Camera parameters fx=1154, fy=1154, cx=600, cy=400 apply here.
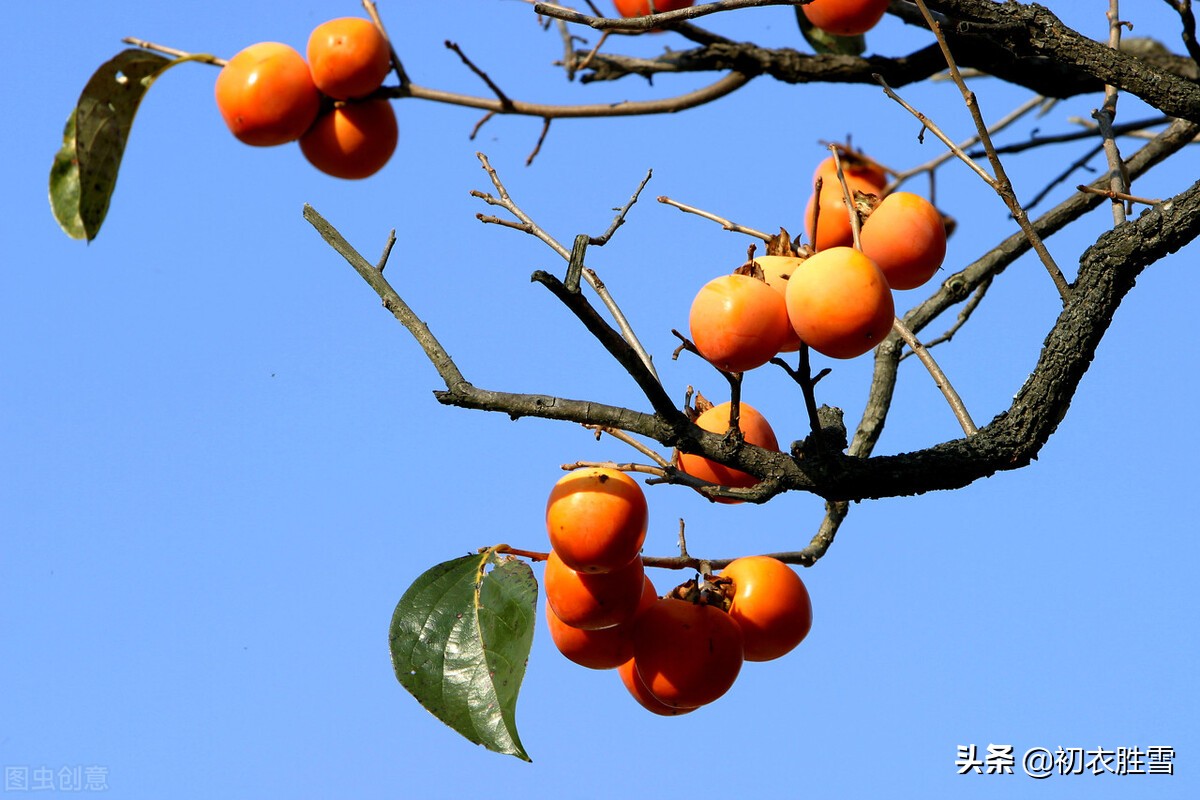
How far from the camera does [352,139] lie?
2.66 m

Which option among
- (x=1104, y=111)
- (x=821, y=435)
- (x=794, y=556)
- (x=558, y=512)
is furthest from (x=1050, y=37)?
(x=558, y=512)

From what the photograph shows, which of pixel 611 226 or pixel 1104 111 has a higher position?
pixel 1104 111

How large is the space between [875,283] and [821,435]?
0.22 m

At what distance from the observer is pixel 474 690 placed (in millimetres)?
1618

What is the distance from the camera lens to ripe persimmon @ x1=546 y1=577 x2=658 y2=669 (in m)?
1.71

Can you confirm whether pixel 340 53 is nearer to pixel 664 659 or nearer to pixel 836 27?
pixel 836 27

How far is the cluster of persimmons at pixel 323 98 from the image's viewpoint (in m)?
2.54

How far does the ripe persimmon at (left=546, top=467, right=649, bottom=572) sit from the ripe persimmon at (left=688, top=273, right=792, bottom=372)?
220mm

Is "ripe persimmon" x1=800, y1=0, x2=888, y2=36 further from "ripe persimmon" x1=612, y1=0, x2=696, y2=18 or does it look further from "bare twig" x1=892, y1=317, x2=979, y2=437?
"bare twig" x1=892, y1=317, x2=979, y2=437

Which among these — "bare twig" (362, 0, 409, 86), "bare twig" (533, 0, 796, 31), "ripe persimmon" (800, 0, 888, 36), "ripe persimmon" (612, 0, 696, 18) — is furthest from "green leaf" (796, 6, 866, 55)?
"bare twig" (533, 0, 796, 31)

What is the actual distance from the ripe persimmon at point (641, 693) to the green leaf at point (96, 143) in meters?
1.09

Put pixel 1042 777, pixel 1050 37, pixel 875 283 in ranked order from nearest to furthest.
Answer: pixel 875 283 → pixel 1050 37 → pixel 1042 777

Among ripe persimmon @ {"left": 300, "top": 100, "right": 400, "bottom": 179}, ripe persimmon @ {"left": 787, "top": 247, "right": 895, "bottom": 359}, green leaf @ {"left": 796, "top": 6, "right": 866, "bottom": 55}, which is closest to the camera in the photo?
ripe persimmon @ {"left": 787, "top": 247, "right": 895, "bottom": 359}

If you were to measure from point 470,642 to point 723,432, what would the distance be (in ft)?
1.56
